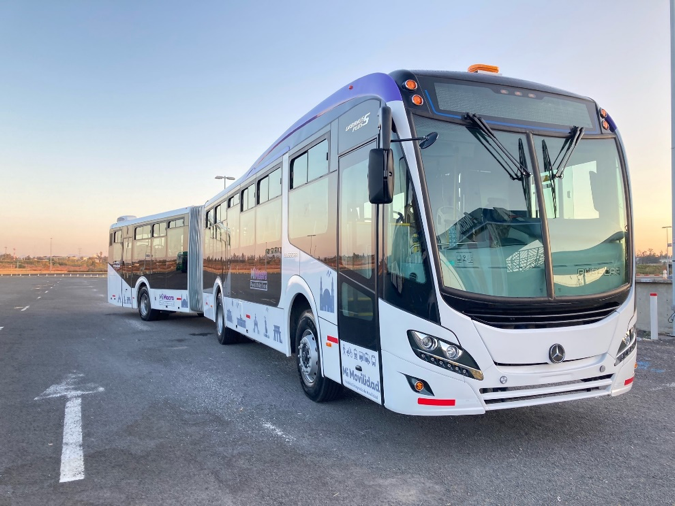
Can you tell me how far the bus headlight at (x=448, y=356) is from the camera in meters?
4.08

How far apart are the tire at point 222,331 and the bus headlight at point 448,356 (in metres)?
6.88

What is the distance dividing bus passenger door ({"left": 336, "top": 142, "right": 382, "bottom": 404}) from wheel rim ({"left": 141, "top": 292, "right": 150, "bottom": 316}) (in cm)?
1173

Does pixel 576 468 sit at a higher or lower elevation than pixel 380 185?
lower

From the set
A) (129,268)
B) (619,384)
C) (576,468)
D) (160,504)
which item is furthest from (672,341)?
(129,268)

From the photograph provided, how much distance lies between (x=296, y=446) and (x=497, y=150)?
316 cm

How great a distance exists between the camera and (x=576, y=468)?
414cm

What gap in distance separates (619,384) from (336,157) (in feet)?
11.4

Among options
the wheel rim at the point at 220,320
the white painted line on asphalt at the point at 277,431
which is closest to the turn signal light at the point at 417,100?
the white painted line on asphalt at the point at 277,431

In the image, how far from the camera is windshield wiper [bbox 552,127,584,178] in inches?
185

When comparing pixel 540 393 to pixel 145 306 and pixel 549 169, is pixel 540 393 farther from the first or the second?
pixel 145 306

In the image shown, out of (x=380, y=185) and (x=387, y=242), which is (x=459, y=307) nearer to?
(x=387, y=242)

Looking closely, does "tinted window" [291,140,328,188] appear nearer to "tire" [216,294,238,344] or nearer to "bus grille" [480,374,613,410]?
"bus grille" [480,374,613,410]

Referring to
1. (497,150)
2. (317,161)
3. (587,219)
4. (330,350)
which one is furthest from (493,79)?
(330,350)

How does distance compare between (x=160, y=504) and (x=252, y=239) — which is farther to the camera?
(x=252, y=239)
